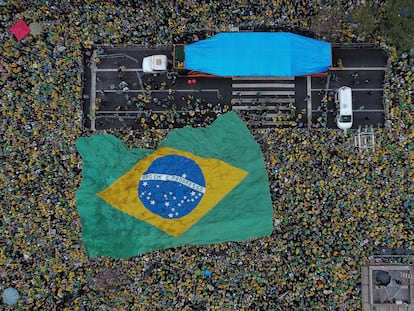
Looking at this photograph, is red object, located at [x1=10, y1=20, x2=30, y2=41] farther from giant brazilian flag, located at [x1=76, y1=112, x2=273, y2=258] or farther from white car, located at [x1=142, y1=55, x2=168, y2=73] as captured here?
giant brazilian flag, located at [x1=76, y1=112, x2=273, y2=258]

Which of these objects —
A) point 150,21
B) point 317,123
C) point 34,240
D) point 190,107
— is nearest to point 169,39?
point 150,21

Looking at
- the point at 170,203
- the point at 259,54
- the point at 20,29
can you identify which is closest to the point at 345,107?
the point at 259,54

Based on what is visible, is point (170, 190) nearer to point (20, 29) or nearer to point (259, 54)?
point (259, 54)

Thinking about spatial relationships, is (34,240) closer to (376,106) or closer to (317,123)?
(317,123)

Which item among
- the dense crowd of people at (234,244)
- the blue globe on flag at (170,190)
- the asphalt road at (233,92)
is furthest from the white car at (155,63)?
the blue globe on flag at (170,190)

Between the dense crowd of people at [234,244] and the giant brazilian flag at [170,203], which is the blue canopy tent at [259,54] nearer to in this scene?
the dense crowd of people at [234,244]

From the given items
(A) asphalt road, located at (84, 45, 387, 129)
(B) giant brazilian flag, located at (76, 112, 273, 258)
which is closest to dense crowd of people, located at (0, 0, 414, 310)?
(A) asphalt road, located at (84, 45, 387, 129)
